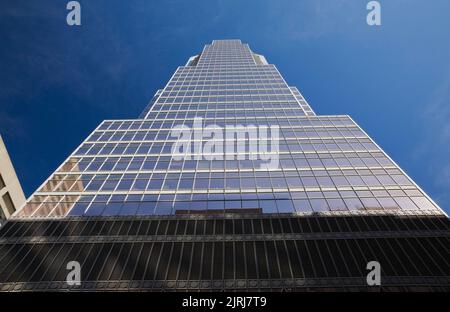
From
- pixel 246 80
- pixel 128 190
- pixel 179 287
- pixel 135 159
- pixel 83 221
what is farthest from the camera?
pixel 246 80

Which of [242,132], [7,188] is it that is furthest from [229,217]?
[7,188]

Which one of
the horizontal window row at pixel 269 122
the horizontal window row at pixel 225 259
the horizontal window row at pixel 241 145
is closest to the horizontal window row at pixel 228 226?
the horizontal window row at pixel 225 259

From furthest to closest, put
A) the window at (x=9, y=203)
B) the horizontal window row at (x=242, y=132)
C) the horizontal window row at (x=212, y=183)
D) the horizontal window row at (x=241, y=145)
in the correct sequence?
the horizontal window row at (x=242, y=132)
the horizontal window row at (x=241, y=145)
the window at (x=9, y=203)
the horizontal window row at (x=212, y=183)

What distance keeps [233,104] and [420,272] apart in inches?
1627

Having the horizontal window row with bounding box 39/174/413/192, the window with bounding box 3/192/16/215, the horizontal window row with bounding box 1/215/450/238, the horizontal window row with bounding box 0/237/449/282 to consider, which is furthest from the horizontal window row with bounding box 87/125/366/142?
the horizontal window row with bounding box 0/237/449/282

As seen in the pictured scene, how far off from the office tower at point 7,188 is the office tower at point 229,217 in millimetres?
7921

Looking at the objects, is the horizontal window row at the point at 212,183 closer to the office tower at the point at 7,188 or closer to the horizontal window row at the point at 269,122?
the office tower at the point at 7,188

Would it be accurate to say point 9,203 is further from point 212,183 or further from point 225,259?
point 225,259

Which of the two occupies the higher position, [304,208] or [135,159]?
[135,159]

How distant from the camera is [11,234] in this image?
24844 millimetres

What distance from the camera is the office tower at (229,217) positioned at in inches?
803

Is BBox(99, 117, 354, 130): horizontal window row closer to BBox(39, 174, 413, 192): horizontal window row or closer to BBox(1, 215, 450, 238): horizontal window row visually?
BBox(39, 174, 413, 192): horizontal window row
